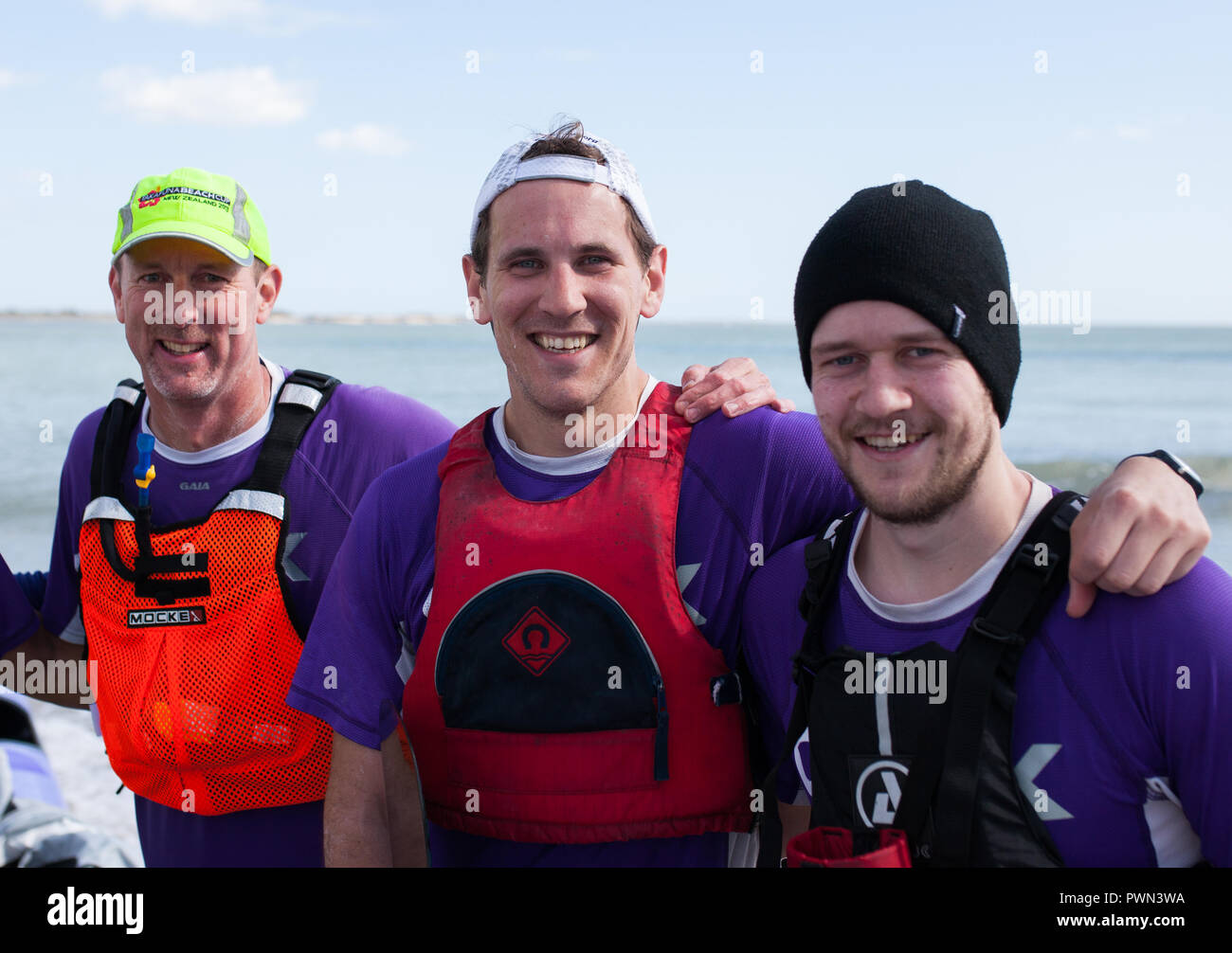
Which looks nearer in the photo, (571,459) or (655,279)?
(571,459)

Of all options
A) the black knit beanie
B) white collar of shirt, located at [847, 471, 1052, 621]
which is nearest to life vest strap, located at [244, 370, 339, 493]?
the black knit beanie

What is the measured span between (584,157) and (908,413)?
1231 millimetres

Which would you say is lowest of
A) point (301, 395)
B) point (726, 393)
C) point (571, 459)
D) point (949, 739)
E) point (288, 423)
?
point (949, 739)

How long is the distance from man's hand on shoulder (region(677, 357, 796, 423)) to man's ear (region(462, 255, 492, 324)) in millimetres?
626

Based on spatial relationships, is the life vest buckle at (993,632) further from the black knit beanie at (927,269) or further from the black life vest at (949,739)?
the black knit beanie at (927,269)

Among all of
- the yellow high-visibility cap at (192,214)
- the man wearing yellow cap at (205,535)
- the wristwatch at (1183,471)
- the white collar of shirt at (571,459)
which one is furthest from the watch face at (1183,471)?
the yellow high-visibility cap at (192,214)

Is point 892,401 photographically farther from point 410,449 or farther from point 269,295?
point 269,295

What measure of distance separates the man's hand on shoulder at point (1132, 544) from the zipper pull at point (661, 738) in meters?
1.02

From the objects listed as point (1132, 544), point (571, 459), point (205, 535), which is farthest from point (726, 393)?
point (205, 535)

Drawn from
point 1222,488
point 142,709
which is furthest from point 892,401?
point 1222,488

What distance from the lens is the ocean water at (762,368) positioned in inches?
687

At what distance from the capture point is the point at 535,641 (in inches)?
106

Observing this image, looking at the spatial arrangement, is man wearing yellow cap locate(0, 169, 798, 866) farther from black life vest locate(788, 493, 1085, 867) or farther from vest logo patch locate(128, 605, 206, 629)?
black life vest locate(788, 493, 1085, 867)

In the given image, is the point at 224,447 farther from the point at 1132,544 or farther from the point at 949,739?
the point at 1132,544
